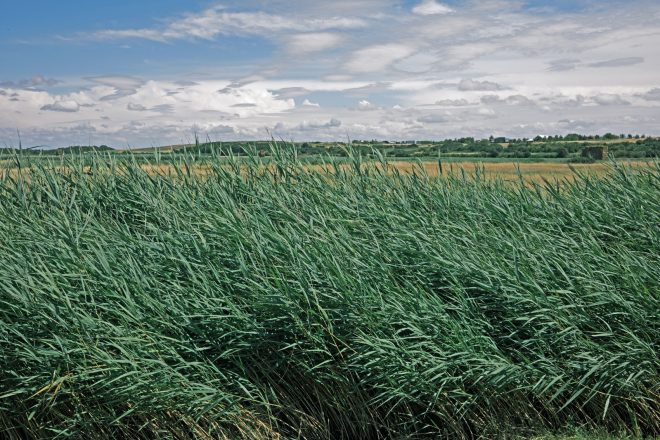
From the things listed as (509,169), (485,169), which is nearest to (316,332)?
(485,169)

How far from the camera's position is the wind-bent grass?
4820 millimetres

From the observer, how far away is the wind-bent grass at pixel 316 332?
4820 millimetres

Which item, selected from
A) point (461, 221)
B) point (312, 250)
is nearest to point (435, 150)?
point (461, 221)

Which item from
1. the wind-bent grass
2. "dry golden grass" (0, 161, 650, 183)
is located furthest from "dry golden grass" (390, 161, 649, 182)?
the wind-bent grass

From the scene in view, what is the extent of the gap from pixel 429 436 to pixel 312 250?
1.62 meters

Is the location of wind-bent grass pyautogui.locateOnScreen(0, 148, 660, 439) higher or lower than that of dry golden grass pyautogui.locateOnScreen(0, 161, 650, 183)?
lower

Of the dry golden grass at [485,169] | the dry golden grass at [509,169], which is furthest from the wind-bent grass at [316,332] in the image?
the dry golden grass at [509,169]

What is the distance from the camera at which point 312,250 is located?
5254 mm

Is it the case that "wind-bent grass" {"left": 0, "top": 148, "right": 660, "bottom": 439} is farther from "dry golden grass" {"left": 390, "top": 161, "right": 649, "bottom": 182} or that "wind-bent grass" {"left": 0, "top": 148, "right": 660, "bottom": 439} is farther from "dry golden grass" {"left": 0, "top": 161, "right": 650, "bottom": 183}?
"dry golden grass" {"left": 390, "top": 161, "right": 649, "bottom": 182}

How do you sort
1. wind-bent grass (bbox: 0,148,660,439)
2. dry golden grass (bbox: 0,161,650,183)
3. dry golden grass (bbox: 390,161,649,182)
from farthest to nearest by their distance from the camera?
dry golden grass (bbox: 390,161,649,182)
dry golden grass (bbox: 0,161,650,183)
wind-bent grass (bbox: 0,148,660,439)

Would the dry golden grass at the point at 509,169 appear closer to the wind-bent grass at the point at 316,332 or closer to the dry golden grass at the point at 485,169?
the dry golden grass at the point at 485,169

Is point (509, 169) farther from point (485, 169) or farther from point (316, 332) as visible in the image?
point (316, 332)

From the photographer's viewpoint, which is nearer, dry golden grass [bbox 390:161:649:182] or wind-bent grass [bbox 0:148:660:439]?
wind-bent grass [bbox 0:148:660:439]

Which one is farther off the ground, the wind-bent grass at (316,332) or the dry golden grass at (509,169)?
the dry golden grass at (509,169)
